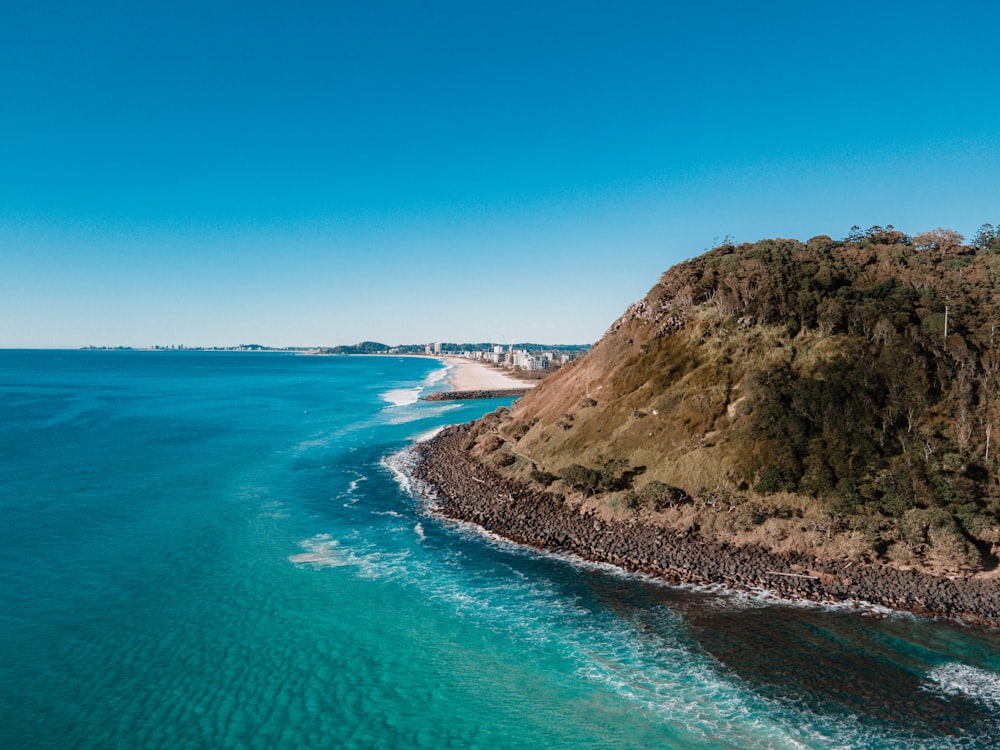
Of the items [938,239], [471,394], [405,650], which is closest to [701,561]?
[405,650]

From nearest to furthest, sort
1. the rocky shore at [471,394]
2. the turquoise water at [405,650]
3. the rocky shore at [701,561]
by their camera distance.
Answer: the turquoise water at [405,650] → the rocky shore at [701,561] → the rocky shore at [471,394]

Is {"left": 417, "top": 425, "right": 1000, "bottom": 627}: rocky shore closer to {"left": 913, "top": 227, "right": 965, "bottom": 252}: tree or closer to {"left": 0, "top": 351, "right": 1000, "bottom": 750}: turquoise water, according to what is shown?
{"left": 0, "top": 351, "right": 1000, "bottom": 750}: turquoise water

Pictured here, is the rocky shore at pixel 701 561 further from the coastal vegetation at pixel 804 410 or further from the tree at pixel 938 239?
the tree at pixel 938 239

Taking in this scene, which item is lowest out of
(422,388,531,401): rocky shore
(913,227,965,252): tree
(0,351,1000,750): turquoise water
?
(0,351,1000,750): turquoise water

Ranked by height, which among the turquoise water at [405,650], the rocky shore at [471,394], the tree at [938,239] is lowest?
the turquoise water at [405,650]

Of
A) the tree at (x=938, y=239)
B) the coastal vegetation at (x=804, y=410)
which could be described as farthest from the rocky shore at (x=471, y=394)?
the tree at (x=938, y=239)

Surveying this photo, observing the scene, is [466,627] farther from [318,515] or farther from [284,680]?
[318,515]

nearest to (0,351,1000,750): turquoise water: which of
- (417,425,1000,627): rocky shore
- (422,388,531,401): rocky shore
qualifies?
(417,425,1000,627): rocky shore
